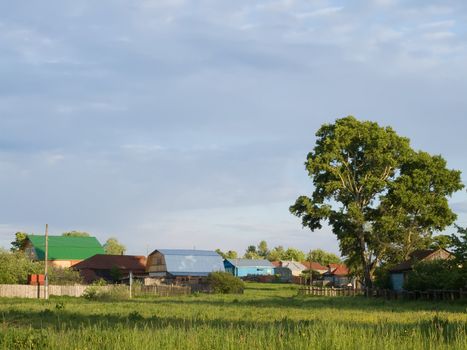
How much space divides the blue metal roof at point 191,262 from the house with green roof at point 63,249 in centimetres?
1698

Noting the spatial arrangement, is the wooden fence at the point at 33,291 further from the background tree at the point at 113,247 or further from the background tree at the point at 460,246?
the background tree at the point at 113,247

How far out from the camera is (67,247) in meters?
111

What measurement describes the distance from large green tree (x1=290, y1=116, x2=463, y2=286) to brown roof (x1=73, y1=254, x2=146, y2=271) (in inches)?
1546

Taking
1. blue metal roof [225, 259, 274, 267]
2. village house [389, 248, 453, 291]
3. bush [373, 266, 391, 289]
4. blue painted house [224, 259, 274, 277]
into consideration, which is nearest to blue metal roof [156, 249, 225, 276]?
bush [373, 266, 391, 289]

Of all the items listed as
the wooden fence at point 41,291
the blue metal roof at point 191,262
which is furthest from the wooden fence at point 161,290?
the blue metal roof at point 191,262

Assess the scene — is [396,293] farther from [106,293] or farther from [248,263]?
[248,263]

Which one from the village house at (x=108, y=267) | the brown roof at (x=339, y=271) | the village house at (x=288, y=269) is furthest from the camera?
the village house at (x=288, y=269)

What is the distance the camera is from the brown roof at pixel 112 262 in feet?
320

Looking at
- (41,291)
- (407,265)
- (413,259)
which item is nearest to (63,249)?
(41,291)

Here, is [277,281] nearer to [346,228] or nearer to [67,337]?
[346,228]

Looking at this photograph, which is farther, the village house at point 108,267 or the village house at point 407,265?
the village house at point 108,267

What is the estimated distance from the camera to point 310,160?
68.9m

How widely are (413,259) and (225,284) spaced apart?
20246 millimetres

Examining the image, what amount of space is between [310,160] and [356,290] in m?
15.3
